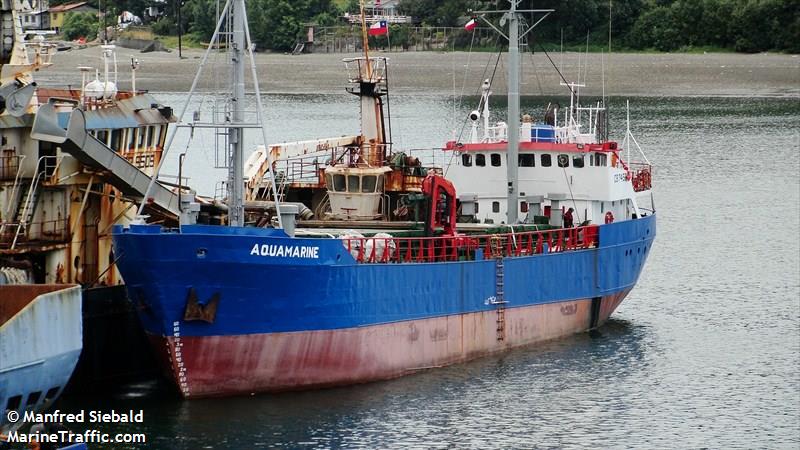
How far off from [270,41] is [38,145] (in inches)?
3240

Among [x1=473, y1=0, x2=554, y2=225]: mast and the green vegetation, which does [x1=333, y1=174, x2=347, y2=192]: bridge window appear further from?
the green vegetation

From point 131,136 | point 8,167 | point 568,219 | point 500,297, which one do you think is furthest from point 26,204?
point 568,219

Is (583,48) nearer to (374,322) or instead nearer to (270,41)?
(270,41)

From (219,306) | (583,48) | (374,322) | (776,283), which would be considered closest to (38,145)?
(219,306)

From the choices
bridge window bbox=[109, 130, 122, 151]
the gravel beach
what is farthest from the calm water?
the gravel beach

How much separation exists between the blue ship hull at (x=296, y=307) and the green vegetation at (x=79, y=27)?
82.7m

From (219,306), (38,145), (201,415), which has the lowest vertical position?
(201,415)

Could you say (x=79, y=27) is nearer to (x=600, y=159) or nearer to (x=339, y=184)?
(x=339, y=184)

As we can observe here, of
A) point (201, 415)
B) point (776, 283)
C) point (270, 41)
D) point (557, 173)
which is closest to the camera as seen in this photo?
point (201, 415)

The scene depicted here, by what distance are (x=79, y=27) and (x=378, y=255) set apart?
3374 inches

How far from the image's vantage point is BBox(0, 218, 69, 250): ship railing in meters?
34.7

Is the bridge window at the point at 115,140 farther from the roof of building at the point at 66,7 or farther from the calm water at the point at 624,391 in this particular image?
the roof of building at the point at 66,7

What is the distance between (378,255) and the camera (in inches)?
1438

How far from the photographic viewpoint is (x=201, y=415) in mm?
33688
